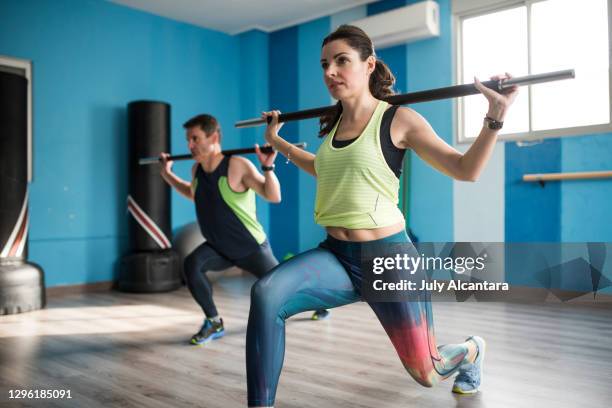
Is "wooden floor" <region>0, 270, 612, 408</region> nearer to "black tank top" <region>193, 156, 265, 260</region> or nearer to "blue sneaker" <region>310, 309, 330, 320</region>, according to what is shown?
"blue sneaker" <region>310, 309, 330, 320</region>

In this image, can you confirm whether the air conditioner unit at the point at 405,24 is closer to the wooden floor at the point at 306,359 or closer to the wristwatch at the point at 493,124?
the wooden floor at the point at 306,359

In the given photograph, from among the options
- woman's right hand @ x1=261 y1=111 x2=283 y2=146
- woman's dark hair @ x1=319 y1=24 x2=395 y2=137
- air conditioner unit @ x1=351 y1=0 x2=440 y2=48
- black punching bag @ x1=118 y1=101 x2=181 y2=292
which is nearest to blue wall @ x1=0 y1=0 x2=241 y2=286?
black punching bag @ x1=118 y1=101 x2=181 y2=292

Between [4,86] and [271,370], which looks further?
[4,86]

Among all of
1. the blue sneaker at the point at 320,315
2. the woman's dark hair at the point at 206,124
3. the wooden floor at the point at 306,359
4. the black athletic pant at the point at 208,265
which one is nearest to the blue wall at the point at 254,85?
the wooden floor at the point at 306,359

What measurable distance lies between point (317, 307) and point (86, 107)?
433 centimetres

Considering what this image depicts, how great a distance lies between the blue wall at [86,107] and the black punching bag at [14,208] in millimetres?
690

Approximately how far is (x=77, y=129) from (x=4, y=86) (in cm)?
106

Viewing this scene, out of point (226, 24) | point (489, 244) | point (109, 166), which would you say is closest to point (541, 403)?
point (489, 244)

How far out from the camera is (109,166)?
5.46 meters

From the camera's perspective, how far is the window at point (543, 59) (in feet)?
14.3

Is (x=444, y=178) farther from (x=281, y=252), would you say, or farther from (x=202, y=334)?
(x=202, y=334)

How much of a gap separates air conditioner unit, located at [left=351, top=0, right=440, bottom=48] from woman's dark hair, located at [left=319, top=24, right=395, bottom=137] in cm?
332

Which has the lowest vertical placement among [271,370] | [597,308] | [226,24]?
[597,308]

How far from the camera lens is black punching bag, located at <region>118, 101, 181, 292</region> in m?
5.21
